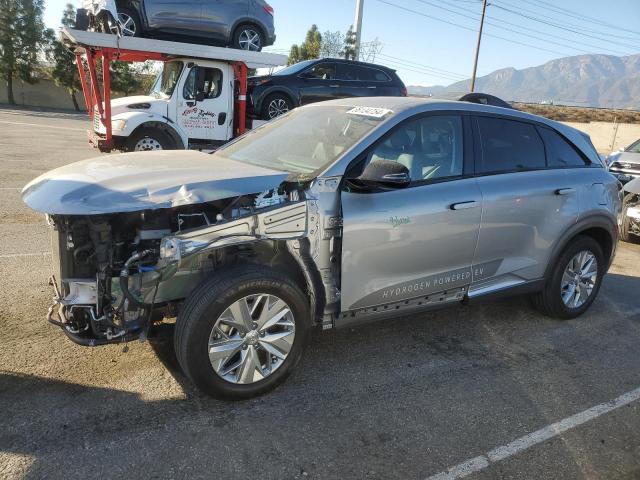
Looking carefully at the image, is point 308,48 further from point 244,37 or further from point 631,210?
point 631,210

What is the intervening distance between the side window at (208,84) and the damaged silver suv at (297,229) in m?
6.92

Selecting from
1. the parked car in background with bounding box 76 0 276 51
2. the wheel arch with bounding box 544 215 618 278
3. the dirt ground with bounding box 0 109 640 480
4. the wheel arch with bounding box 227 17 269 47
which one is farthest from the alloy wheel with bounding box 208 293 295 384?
the wheel arch with bounding box 227 17 269 47

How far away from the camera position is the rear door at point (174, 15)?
33.6 feet

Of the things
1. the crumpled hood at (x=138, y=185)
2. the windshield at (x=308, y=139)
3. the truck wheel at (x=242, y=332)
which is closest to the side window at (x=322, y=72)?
the windshield at (x=308, y=139)

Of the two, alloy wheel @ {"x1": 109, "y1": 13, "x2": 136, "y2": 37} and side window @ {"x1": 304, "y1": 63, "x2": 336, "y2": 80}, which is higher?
alloy wheel @ {"x1": 109, "y1": 13, "x2": 136, "y2": 37}

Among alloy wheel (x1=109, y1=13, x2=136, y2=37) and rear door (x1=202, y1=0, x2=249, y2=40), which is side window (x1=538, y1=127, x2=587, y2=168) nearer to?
rear door (x1=202, y1=0, x2=249, y2=40)

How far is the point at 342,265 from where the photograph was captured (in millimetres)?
3268

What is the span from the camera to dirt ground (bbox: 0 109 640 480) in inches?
103

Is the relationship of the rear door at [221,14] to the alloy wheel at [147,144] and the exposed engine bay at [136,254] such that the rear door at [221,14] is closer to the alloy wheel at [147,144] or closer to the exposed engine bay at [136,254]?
the alloy wheel at [147,144]

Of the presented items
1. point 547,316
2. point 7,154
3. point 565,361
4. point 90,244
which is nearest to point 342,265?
point 90,244

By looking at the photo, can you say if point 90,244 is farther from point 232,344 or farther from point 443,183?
point 443,183

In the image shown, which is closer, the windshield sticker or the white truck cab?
the windshield sticker

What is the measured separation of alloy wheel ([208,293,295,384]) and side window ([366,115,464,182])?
1.24m

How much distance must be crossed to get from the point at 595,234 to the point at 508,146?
55.8 inches
